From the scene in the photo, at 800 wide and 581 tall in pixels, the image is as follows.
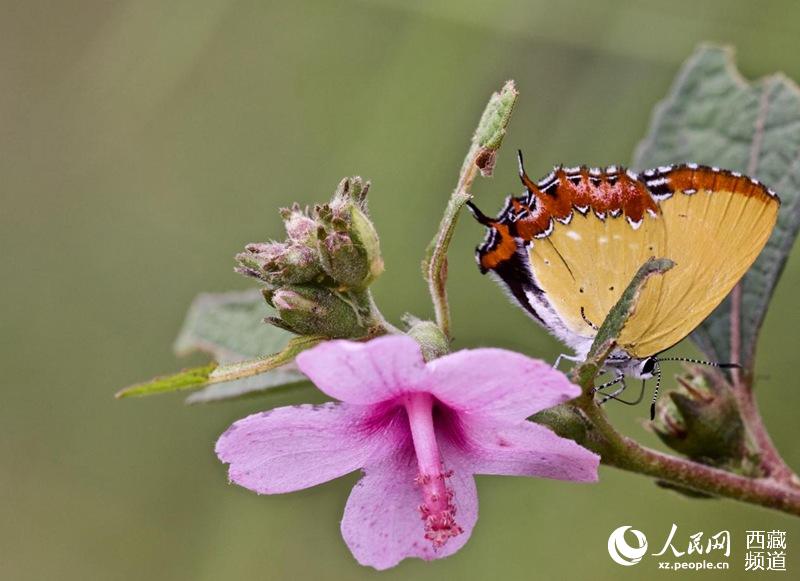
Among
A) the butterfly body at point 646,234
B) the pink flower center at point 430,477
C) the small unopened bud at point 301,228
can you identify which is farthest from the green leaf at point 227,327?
the pink flower center at point 430,477

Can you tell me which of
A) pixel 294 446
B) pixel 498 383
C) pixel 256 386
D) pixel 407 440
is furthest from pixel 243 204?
pixel 498 383

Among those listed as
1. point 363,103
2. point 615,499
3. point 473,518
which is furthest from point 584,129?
point 473,518

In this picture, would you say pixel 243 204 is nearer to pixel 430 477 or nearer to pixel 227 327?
pixel 227 327

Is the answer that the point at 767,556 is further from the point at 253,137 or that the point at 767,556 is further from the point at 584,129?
the point at 253,137

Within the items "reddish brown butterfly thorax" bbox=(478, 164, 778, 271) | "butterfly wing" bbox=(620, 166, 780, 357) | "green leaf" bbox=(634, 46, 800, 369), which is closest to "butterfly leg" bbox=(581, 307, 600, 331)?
"butterfly wing" bbox=(620, 166, 780, 357)

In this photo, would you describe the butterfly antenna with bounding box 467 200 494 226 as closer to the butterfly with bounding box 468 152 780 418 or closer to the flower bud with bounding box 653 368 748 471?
the butterfly with bounding box 468 152 780 418

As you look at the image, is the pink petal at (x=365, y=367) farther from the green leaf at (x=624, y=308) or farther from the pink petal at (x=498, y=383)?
the green leaf at (x=624, y=308)
